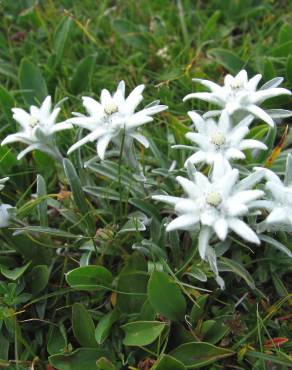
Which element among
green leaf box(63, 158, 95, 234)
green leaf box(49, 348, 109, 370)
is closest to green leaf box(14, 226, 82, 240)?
green leaf box(63, 158, 95, 234)

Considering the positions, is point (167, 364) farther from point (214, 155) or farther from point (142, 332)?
point (214, 155)

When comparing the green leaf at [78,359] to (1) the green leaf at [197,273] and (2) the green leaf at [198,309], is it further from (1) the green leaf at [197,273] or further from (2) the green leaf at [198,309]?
(1) the green leaf at [197,273]

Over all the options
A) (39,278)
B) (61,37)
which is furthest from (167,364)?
(61,37)

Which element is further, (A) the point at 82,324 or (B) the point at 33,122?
(B) the point at 33,122

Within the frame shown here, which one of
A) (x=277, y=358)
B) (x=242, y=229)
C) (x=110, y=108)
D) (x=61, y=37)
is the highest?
(x=61, y=37)

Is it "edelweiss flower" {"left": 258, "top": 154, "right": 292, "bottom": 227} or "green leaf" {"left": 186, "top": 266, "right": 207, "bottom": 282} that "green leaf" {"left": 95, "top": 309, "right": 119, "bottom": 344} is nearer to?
"green leaf" {"left": 186, "top": 266, "right": 207, "bottom": 282}
